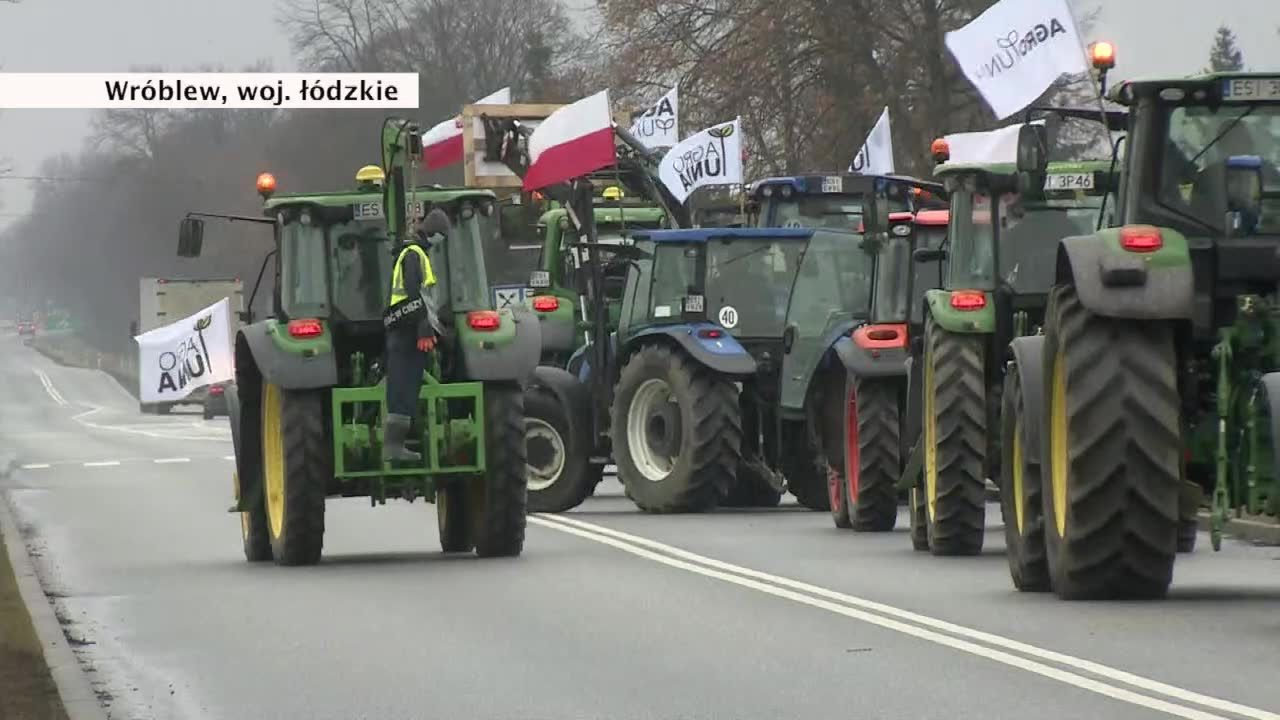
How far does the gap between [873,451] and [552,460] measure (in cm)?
467

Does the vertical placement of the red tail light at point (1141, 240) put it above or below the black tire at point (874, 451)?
above

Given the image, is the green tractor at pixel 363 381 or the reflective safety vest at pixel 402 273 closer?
the reflective safety vest at pixel 402 273

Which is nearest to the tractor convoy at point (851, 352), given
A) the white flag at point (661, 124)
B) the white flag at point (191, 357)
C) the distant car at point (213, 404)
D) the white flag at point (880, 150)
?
the white flag at point (880, 150)

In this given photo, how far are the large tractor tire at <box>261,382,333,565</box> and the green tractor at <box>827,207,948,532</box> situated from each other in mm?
4128

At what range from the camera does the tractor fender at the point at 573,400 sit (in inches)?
952

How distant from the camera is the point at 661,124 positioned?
3812 cm

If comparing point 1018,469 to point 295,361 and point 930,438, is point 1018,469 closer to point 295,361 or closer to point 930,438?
point 930,438

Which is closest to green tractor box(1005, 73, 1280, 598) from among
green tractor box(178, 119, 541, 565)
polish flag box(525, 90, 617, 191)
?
green tractor box(178, 119, 541, 565)

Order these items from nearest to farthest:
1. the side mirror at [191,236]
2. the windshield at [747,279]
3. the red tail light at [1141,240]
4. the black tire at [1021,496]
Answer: the red tail light at [1141,240], the black tire at [1021,496], the side mirror at [191,236], the windshield at [747,279]

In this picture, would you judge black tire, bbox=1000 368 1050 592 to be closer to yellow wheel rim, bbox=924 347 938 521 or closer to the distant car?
yellow wheel rim, bbox=924 347 938 521

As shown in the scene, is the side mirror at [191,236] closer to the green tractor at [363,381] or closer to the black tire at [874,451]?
the green tractor at [363,381]

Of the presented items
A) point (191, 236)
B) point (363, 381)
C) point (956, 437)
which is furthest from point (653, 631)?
point (191, 236)

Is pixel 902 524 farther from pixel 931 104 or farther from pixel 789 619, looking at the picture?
pixel 931 104

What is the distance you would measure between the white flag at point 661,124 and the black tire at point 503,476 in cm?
1934
